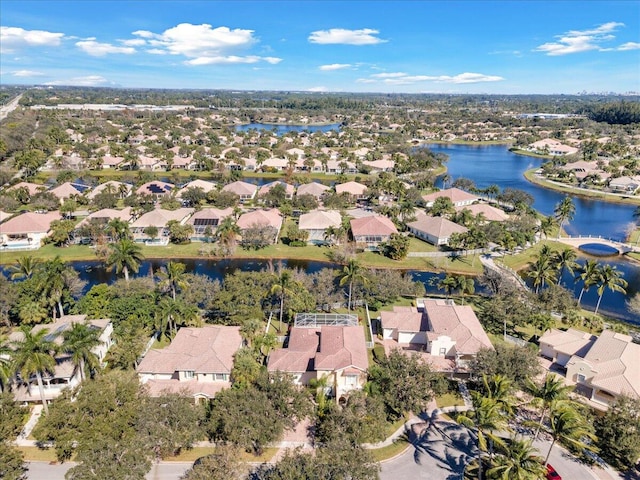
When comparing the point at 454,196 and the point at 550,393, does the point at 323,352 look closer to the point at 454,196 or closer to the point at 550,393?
the point at 550,393

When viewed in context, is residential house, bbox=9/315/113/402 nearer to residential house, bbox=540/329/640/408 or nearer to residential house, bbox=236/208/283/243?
residential house, bbox=236/208/283/243

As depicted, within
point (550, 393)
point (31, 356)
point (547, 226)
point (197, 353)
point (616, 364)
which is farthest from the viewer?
point (547, 226)

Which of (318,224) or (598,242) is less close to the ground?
(318,224)

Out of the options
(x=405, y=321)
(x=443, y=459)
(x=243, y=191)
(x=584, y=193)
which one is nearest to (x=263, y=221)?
(x=243, y=191)

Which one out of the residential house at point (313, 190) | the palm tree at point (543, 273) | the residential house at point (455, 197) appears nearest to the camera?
the palm tree at point (543, 273)

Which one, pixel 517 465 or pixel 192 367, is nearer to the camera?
pixel 517 465

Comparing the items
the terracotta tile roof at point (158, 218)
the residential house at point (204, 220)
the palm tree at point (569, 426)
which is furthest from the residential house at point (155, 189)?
the palm tree at point (569, 426)

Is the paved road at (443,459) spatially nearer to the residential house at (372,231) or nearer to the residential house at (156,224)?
the residential house at (372,231)

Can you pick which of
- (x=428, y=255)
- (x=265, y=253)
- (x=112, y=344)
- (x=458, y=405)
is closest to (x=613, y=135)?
(x=428, y=255)
